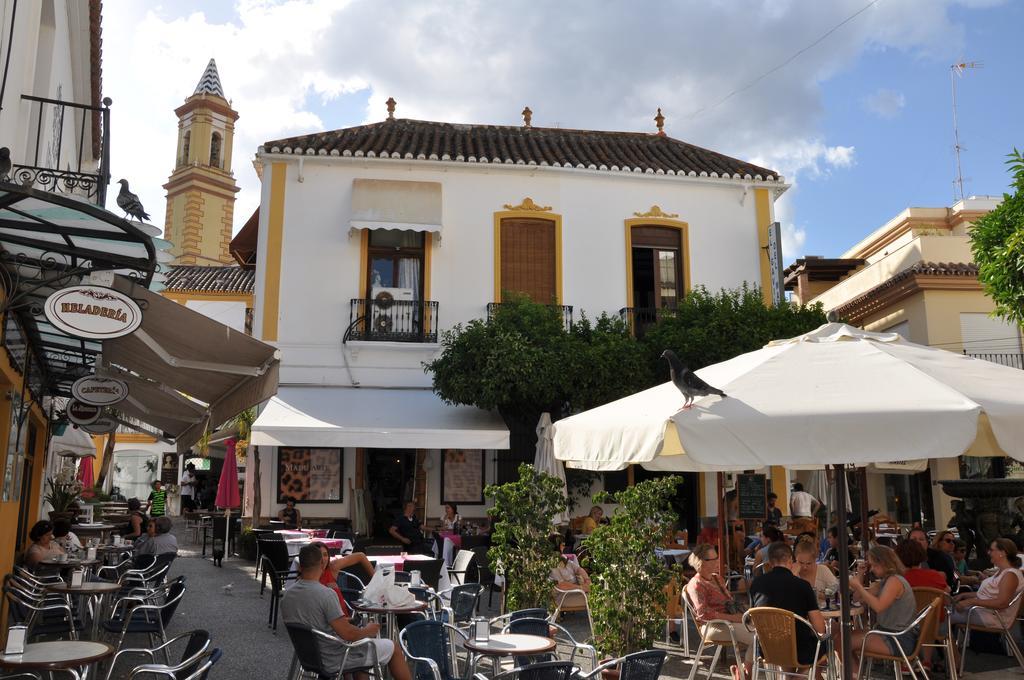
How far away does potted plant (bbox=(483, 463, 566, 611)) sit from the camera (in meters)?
7.55

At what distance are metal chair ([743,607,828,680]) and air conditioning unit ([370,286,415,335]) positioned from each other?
35.9ft

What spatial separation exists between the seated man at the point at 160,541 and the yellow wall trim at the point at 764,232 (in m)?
11.9

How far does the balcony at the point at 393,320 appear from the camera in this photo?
1557cm

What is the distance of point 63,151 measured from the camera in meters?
12.0

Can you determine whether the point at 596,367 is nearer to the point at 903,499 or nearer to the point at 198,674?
the point at 198,674

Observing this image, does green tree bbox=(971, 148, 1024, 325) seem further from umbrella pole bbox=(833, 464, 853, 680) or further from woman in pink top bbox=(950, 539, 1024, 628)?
umbrella pole bbox=(833, 464, 853, 680)

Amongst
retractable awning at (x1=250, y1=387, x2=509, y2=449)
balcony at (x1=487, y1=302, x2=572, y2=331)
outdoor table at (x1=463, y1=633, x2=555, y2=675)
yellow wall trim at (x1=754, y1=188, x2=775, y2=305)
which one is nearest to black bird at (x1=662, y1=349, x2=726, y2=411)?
outdoor table at (x1=463, y1=633, x2=555, y2=675)

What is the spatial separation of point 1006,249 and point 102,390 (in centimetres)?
1078

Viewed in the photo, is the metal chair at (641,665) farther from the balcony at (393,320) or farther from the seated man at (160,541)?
the balcony at (393,320)

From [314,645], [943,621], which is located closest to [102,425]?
[314,645]

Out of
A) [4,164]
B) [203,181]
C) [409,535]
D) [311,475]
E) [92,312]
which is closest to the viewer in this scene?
[4,164]

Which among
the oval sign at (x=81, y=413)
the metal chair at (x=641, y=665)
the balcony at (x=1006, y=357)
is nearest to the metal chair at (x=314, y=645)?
the metal chair at (x=641, y=665)

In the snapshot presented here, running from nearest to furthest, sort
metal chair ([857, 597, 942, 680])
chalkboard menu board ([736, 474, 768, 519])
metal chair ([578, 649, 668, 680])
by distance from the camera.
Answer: metal chair ([578, 649, 668, 680]), metal chair ([857, 597, 942, 680]), chalkboard menu board ([736, 474, 768, 519])

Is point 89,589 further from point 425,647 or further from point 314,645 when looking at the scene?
point 425,647
